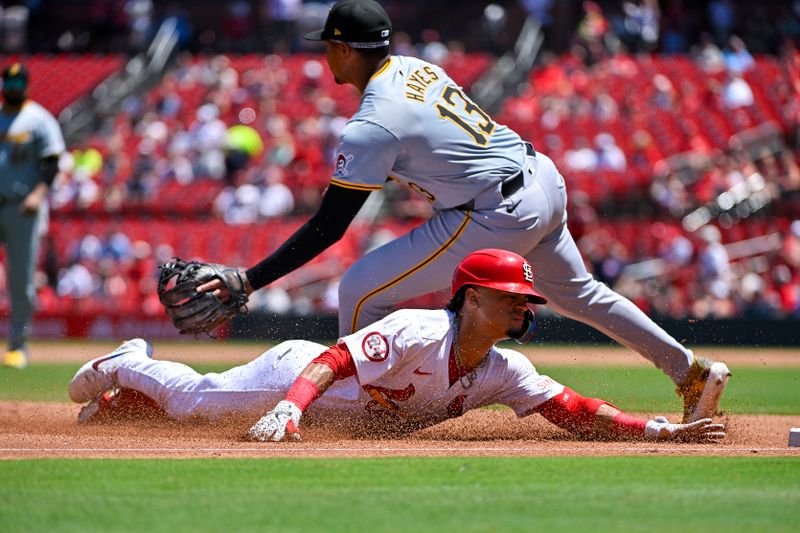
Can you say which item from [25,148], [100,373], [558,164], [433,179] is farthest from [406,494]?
[558,164]

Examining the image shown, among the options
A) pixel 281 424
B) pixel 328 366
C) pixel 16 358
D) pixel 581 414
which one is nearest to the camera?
pixel 281 424

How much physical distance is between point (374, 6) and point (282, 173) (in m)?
11.9

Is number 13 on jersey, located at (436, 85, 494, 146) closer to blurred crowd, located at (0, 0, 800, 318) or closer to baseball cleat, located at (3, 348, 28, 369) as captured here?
baseball cleat, located at (3, 348, 28, 369)

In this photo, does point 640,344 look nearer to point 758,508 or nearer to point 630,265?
point 758,508

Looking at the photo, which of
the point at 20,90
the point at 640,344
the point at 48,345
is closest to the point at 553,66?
the point at 48,345

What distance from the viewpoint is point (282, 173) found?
707 inches

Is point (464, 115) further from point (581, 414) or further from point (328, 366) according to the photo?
point (581, 414)

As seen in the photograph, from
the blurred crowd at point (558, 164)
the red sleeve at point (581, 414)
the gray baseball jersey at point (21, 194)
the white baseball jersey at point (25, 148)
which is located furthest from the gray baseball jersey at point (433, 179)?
the blurred crowd at point (558, 164)

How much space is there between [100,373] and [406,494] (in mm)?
2706

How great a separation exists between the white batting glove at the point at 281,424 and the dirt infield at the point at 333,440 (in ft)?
0.16

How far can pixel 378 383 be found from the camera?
19.3 ft

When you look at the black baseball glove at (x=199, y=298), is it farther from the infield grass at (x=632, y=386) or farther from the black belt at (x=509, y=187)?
the infield grass at (x=632, y=386)

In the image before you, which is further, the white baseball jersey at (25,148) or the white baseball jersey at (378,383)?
the white baseball jersey at (25,148)

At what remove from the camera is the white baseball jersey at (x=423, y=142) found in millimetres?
5797
